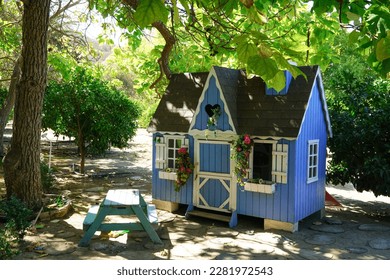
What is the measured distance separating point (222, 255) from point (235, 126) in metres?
2.82

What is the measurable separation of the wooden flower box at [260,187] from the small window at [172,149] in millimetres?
2019

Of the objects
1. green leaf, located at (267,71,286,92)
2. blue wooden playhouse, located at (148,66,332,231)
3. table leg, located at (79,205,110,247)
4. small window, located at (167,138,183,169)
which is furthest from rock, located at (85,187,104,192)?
green leaf, located at (267,71,286,92)

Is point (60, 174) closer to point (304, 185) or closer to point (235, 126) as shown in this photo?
point (235, 126)

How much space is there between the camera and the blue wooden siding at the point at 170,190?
28.7 feet

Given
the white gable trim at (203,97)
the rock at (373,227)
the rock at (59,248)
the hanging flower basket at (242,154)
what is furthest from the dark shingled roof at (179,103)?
the rock at (373,227)

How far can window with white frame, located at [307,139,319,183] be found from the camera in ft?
26.5

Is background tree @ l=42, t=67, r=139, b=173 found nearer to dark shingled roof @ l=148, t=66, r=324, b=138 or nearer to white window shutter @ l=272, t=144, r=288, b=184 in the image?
dark shingled roof @ l=148, t=66, r=324, b=138

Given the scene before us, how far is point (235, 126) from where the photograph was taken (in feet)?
26.0

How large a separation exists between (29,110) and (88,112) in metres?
5.90

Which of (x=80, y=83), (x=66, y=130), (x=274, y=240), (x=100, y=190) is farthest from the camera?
(x=66, y=130)

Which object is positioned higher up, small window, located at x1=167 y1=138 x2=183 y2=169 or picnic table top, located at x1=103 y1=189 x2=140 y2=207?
small window, located at x1=167 y1=138 x2=183 y2=169

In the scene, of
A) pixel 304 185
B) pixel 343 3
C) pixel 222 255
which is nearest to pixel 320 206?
pixel 304 185

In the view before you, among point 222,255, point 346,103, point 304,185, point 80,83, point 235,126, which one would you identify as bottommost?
point 222,255

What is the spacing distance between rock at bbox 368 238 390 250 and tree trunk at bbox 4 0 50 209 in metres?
6.66
